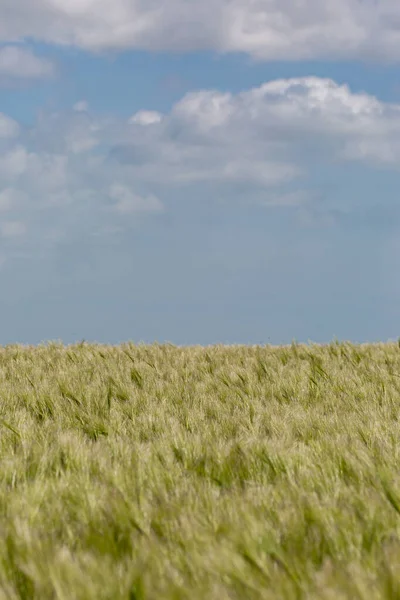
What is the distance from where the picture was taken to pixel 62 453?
10.4ft

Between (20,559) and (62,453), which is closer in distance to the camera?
(20,559)

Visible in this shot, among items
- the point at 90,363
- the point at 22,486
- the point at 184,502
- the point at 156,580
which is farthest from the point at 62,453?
the point at 90,363

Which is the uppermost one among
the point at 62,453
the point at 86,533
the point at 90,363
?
the point at 90,363

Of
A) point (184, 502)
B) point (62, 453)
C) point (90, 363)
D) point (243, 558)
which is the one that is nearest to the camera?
point (243, 558)

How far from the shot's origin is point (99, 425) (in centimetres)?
425

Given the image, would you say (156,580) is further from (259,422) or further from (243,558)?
(259,422)

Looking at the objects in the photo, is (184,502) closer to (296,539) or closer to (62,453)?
(296,539)

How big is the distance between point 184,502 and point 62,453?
96 cm

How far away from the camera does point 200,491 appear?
2.46 m

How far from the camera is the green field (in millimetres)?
1739

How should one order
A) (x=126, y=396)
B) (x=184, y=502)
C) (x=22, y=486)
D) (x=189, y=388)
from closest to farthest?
(x=184, y=502) < (x=22, y=486) < (x=126, y=396) < (x=189, y=388)

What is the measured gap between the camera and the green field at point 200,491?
1.74m

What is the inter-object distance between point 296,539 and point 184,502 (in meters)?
0.41

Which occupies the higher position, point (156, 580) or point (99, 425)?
point (99, 425)
